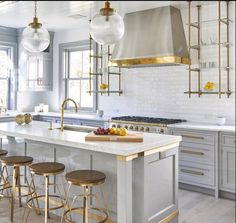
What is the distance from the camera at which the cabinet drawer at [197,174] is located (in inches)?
177

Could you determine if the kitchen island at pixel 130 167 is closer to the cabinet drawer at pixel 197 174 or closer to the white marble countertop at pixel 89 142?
the white marble countertop at pixel 89 142

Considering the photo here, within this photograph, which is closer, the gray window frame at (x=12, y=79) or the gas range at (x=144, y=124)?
the gas range at (x=144, y=124)

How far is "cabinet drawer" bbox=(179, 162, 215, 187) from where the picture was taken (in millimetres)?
4504

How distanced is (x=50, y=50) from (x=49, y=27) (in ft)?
2.10

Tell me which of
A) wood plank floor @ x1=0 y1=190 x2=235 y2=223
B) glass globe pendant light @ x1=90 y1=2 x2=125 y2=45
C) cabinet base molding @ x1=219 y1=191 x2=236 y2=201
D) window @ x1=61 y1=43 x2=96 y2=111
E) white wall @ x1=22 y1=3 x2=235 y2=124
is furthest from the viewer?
window @ x1=61 y1=43 x2=96 y2=111

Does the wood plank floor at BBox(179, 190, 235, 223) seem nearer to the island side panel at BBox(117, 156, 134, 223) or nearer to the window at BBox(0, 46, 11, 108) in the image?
the island side panel at BBox(117, 156, 134, 223)

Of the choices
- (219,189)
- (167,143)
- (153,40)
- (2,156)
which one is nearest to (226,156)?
(219,189)

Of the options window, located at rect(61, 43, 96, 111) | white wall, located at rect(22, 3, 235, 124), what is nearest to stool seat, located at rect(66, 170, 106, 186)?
white wall, located at rect(22, 3, 235, 124)

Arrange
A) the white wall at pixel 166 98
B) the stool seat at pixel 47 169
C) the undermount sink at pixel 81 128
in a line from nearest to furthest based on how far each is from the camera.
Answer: the stool seat at pixel 47 169 < the undermount sink at pixel 81 128 < the white wall at pixel 166 98

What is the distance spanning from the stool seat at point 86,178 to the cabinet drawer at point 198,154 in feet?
6.77

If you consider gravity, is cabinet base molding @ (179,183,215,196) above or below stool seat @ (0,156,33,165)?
below

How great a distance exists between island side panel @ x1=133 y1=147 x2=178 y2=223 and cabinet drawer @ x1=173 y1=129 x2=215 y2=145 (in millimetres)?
1356

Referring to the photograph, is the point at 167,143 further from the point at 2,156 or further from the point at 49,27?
the point at 49,27

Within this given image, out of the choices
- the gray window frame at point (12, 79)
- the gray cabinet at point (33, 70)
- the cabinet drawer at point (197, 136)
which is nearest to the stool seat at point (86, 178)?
the cabinet drawer at point (197, 136)
